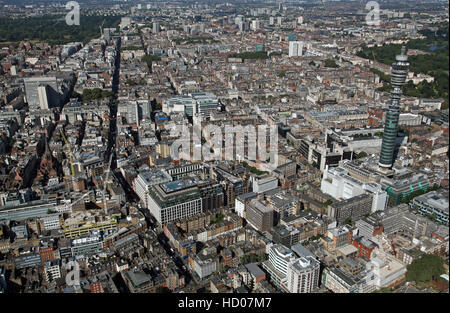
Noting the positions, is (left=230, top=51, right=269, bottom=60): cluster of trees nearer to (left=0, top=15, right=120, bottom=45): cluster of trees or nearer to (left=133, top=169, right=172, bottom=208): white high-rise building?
(left=0, top=15, right=120, bottom=45): cluster of trees

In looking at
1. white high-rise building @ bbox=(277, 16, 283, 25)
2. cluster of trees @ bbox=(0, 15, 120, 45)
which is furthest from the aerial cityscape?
white high-rise building @ bbox=(277, 16, 283, 25)

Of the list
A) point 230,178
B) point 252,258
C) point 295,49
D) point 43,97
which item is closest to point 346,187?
point 230,178

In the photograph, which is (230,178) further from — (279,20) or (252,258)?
(279,20)

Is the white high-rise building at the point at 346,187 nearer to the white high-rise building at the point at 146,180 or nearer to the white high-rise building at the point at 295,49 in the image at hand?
the white high-rise building at the point at 146,180

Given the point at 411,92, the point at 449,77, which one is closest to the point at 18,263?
the point at 449,77

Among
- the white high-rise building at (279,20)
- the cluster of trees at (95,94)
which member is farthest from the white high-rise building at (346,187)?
the white high-rise building at (279,20)
